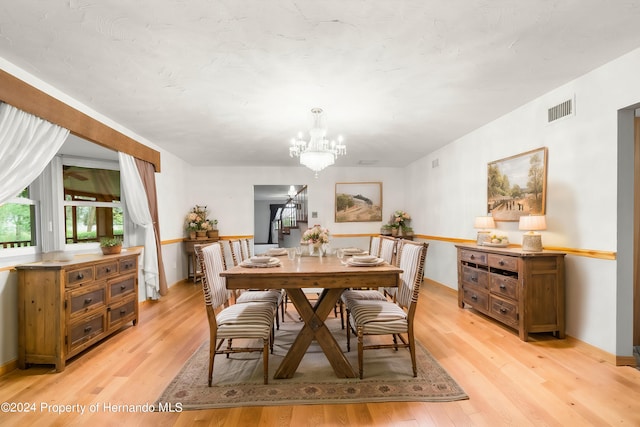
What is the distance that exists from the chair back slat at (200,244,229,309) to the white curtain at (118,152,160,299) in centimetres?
205

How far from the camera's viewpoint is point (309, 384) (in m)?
2.26

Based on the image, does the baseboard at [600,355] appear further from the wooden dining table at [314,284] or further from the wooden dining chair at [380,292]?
the wooden dining table at [314,284]

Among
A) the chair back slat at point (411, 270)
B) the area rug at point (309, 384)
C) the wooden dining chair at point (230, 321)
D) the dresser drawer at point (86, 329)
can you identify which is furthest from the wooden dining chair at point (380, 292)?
the dresser drawer at point (86, 329)

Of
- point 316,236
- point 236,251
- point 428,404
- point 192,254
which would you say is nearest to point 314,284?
point 316,236

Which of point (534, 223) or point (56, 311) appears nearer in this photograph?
point (56, 311)

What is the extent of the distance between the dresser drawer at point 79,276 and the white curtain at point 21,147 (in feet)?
2.40

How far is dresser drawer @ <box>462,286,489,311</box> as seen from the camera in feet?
11.9

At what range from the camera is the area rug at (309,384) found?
207 centimetres

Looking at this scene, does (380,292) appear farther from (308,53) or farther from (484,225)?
(308,53)

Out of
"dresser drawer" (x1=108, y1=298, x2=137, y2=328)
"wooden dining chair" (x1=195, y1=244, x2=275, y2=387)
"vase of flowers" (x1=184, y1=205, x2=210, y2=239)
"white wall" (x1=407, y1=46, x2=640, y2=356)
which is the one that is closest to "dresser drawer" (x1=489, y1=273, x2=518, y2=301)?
"white wall" (x1=407, y1=46, x2=640, y2=356)

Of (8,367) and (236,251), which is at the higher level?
(236,251)

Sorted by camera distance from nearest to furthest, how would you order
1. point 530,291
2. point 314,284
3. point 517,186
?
point 314,284, point 530,291, point 517,186

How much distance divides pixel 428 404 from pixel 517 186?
274cm

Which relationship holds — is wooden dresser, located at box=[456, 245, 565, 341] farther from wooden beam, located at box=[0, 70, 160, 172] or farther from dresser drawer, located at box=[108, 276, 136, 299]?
wooden beam, located at box=[0, 70, 160, 172]
